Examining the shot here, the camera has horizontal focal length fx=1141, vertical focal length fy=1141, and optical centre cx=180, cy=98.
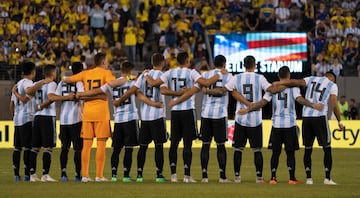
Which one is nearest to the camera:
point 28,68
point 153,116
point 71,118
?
point 153,116

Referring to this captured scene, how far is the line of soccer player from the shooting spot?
69.3 ft

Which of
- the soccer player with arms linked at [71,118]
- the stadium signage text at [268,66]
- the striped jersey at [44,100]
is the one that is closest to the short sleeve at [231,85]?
the soccer player with arms linked at [71,118]

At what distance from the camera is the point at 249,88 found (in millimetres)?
21156

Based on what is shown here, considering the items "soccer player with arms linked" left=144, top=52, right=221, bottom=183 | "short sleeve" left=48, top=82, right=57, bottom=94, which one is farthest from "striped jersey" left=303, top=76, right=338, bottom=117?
"short sleeve" left=48, top=82, right=57, bottom=94

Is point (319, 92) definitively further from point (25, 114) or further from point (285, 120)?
point (25, 114)

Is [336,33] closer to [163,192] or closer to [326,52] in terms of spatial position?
[326,52]

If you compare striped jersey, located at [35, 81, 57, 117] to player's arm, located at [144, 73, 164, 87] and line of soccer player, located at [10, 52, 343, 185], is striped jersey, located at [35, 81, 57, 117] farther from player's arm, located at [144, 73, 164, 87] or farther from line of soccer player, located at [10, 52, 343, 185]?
player's arm, located at [144, 73, 164, 87]

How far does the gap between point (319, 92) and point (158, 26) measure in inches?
851

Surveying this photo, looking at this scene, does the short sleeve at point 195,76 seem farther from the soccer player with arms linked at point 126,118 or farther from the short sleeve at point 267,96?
the short sleeve at point 267,96

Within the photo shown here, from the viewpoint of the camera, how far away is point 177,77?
838 inches

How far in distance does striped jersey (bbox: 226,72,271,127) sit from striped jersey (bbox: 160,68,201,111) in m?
0.70

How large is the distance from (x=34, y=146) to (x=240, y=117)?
13.0ft

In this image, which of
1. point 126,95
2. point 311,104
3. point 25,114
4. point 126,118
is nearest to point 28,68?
point 25,114

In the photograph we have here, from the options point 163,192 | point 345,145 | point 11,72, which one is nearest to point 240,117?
point 163,192
